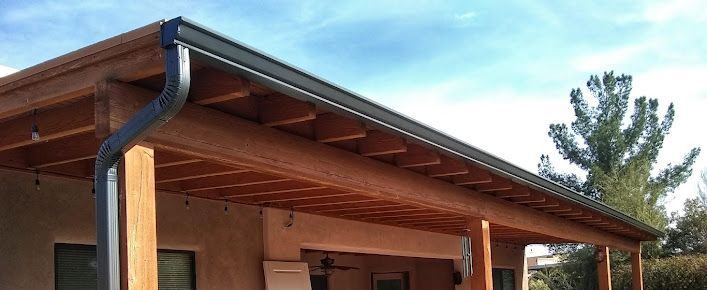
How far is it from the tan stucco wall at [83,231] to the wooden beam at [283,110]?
2141 mm

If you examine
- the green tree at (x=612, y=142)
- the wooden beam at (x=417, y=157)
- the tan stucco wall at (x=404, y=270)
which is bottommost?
the tan stucco wall at (x=404, y=270)

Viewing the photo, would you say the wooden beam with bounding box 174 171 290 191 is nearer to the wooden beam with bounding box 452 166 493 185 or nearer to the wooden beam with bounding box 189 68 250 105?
the wooden beam with bounding box 452 166 493 185

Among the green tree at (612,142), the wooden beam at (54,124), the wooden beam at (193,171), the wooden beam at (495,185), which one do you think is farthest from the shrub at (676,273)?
the wooden beam at (54,124)

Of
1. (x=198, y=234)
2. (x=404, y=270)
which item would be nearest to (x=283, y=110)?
(x=198, y=234)

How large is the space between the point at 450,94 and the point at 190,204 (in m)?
20.1

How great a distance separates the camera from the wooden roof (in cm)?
359

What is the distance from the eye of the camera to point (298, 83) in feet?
12.8

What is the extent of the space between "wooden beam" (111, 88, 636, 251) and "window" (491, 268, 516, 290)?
6841 mm

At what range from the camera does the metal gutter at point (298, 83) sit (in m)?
3.29

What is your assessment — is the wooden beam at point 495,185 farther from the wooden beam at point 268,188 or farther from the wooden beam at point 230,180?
the wooden beam at point 230,180

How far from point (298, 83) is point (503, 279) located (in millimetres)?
12465

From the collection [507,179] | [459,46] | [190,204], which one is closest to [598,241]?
[507,179]

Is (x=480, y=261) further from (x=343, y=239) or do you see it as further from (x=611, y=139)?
(x=611, y=139)

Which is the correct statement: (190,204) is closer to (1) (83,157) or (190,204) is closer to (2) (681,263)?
(1) (83,157)
